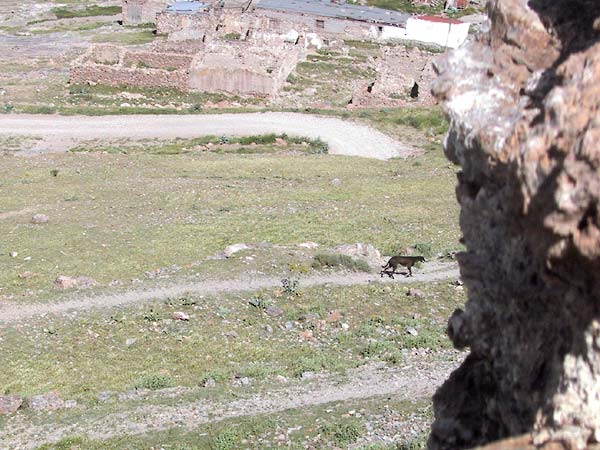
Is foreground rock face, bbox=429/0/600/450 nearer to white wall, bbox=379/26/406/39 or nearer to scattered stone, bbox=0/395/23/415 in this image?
scattered stone, bbox=0/395/23/415

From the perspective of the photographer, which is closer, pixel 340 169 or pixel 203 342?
pixel 203 342

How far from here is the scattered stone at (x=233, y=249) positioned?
79.8 ft

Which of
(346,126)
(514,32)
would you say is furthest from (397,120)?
(514,32)

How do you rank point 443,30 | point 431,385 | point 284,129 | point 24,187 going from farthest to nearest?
point 443,30 → point 284,129 → point 24,187 → point 431,385

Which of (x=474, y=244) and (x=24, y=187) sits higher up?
(x=474, y=244)

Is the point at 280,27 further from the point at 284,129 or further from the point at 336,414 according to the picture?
the point at 336,414

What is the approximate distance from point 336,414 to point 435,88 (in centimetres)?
861

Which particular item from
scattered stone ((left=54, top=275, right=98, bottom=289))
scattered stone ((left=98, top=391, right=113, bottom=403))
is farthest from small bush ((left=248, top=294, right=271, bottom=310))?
scattered stone ((left=98, top=391, right=113, bottom=403))

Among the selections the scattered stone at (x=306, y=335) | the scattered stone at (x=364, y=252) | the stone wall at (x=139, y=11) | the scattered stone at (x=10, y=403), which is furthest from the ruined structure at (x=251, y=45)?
the scattered stone at (x=10, y=403)

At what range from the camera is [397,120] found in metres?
46.4

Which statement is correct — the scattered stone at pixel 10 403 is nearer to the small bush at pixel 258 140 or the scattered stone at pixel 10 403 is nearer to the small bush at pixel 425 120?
the small bush at pixel 258 140

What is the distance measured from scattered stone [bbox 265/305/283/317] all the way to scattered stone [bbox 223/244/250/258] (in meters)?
4.05

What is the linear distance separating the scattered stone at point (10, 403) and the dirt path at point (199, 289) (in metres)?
4.47

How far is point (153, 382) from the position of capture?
1662 centimetres
